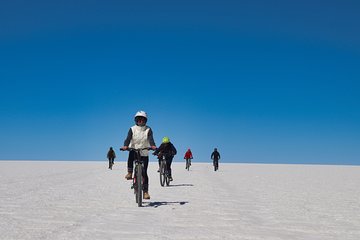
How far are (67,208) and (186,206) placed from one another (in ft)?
8.54

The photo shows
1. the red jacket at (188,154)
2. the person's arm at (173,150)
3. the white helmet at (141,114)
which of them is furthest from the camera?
the red jacket at (188,154)

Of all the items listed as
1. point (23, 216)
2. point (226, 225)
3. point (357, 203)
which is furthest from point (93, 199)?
point (357, 203)

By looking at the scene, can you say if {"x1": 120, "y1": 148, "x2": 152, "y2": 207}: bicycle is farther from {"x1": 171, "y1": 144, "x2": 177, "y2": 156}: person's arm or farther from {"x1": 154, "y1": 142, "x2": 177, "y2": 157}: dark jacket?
{"x1": 171, "y1": 144, "x2": 177, "y2": 156}: person's arm

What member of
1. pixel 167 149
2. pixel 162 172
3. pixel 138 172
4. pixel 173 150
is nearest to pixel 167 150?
pixel 167 149

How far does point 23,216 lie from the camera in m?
8.04

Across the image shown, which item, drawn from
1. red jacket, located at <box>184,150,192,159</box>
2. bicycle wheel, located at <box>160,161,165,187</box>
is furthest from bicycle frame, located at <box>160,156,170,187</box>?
red jacket, located at <box>184,150,192,159</box>

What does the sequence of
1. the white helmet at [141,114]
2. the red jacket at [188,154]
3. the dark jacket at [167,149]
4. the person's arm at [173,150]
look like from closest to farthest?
the white helmet at [141,114] → the dark jacket at [167,149] → the person's arm at [173,150] → the red jacket at [188,154]

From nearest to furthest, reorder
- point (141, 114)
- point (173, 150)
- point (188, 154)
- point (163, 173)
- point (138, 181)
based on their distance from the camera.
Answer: point (138, 181) < point (141, 114) < point (163, 173) < point (173, 150) < point (188, 154)

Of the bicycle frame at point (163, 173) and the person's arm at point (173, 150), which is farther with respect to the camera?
the person's arm at point (173, 150)

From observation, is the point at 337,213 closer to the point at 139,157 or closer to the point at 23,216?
the point at 139,157

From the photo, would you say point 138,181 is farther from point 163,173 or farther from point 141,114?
point 163,173

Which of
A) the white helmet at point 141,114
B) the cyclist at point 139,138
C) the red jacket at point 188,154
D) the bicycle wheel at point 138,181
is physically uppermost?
the red jacket at point 188,154

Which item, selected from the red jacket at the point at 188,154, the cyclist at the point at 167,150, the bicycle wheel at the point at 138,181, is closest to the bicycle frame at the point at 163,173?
the cyclist at the point at 167,150

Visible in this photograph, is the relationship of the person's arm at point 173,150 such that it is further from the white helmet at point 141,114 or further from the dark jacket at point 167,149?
the white helmet at point 141,114
